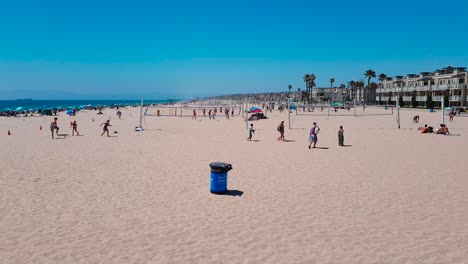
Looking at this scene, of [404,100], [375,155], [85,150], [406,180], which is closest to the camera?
[406,180]

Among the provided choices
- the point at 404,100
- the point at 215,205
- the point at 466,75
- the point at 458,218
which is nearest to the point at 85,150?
the point at 215,205

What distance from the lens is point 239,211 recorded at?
22.7 feet

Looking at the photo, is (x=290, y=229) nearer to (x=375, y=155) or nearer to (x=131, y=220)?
(x=131, y=220)

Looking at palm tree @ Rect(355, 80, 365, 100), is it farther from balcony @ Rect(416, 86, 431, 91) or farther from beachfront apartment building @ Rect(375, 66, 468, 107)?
balcony @ Rect(416, 86, 431, 91)

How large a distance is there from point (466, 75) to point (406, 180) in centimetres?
5886

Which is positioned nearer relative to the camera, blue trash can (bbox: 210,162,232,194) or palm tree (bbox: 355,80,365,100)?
blue trash can (bbox: 210,162,232,194)

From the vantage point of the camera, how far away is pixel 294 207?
7.13 metres

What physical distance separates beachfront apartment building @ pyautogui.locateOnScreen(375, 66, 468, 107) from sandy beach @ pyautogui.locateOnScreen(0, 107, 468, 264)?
45.0 meters

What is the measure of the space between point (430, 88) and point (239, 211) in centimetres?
6883

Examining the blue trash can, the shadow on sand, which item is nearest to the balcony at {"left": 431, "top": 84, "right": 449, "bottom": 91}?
the shadow on sand

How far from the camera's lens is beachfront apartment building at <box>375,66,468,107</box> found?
5822 cm

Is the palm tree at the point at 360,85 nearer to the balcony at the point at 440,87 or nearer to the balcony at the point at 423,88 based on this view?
the balcony at the point at 423,88

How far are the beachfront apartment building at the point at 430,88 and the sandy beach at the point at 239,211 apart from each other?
1772 inches

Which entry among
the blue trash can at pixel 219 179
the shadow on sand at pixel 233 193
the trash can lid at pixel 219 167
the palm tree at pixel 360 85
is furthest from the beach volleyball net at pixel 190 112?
the palm tree at pixel 360 85
